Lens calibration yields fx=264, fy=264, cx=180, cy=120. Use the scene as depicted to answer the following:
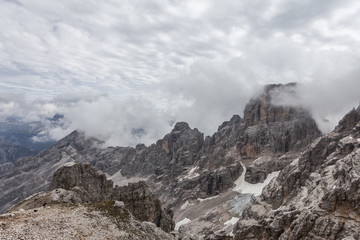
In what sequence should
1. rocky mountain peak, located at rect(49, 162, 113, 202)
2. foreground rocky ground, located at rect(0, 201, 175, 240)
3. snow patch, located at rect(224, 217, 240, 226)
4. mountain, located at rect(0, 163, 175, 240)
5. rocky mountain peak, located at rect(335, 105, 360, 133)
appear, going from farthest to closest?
rocky mountain peak, located at rect(335, 105, 360, 133) < snow patch, located at rect(224, 217, 240, 226) < rocky mountain peak, located at rect(49, 162, 113, 202) < mountain, located at rect(0, 163, 175, 240) < foreground rocky ground, located at rect(0, 201, 175, 240)

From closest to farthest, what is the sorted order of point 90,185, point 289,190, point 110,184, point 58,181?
point 58,181 < point 90,185 < point 110,184 < point 289,190

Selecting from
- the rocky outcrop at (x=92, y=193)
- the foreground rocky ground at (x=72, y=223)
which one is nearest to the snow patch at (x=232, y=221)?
the rocky outcrop at (x=92, y=193)

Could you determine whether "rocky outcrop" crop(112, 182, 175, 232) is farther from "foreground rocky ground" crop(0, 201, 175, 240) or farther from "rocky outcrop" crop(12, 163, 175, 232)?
"foreground rocky ground" crop(0, 201, 175, 240)

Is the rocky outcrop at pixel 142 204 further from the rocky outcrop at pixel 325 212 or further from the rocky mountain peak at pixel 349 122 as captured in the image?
the rocky mountain peak at pixel 349 122

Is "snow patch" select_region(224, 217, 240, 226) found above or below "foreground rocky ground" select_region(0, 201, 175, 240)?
below

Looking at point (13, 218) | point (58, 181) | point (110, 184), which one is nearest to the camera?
point (13, 218)

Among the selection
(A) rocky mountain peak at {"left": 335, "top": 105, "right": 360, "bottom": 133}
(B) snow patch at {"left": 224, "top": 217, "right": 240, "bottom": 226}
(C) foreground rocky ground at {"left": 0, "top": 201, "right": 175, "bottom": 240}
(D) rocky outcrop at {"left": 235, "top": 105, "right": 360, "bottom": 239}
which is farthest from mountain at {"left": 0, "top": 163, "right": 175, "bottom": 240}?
(A) rocky mountain peak at {"left": 335, "top": 105, "right": 360, "bottom": 133}

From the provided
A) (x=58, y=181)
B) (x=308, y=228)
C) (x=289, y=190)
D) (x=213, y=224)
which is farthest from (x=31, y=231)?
(x=213, y=224)

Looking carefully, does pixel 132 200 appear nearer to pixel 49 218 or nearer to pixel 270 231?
pixel 270 231

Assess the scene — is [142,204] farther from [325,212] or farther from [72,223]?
[72,223]

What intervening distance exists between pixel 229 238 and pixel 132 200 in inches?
1797

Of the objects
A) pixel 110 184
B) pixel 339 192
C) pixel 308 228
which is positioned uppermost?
pixel 110 184

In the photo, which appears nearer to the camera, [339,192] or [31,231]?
[31,231]

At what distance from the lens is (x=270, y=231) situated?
92.8 m
